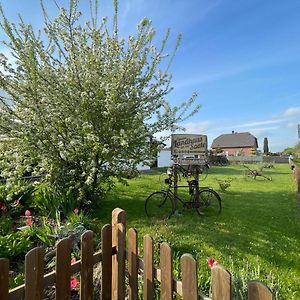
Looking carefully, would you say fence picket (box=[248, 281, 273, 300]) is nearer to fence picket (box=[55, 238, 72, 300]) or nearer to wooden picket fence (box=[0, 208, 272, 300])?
wooden picket fence (box=[0, 208, 272, 300])

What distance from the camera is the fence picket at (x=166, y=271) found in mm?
2017

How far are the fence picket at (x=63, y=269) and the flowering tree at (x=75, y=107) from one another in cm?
375

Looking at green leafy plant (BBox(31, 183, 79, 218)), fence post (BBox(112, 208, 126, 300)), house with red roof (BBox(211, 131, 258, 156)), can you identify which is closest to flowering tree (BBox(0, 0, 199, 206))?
green leafy plant (BBox(31, 183, 79, 218))

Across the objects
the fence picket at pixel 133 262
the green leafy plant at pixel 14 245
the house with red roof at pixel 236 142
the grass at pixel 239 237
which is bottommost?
the grass at pixel 239 237

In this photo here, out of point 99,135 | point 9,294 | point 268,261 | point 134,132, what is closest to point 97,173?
point 99,135

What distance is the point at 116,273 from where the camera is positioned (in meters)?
2.58

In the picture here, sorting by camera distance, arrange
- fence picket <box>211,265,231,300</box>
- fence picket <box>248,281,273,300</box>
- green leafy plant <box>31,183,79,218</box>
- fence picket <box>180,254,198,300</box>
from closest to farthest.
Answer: fence picket <box>248,281,273,300</box>
fence picket <box>211,265,231,300</box>
fence picket <box>180,254,198,300</box>
green leafy plant <box>31,183,79,218</box>

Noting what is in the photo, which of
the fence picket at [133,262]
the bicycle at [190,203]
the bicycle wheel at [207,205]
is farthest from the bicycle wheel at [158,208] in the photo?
the fence picket at [133,262]

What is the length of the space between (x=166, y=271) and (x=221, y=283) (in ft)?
1.70

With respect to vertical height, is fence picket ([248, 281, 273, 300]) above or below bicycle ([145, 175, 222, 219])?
above

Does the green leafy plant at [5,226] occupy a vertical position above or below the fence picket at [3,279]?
below

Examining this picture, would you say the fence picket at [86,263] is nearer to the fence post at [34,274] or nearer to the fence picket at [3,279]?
the fence post at [34,274]

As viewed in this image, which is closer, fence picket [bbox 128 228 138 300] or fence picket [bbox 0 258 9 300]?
fence picket [bbox 0 258 9 300]

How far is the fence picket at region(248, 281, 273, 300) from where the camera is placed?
54.9 inches
